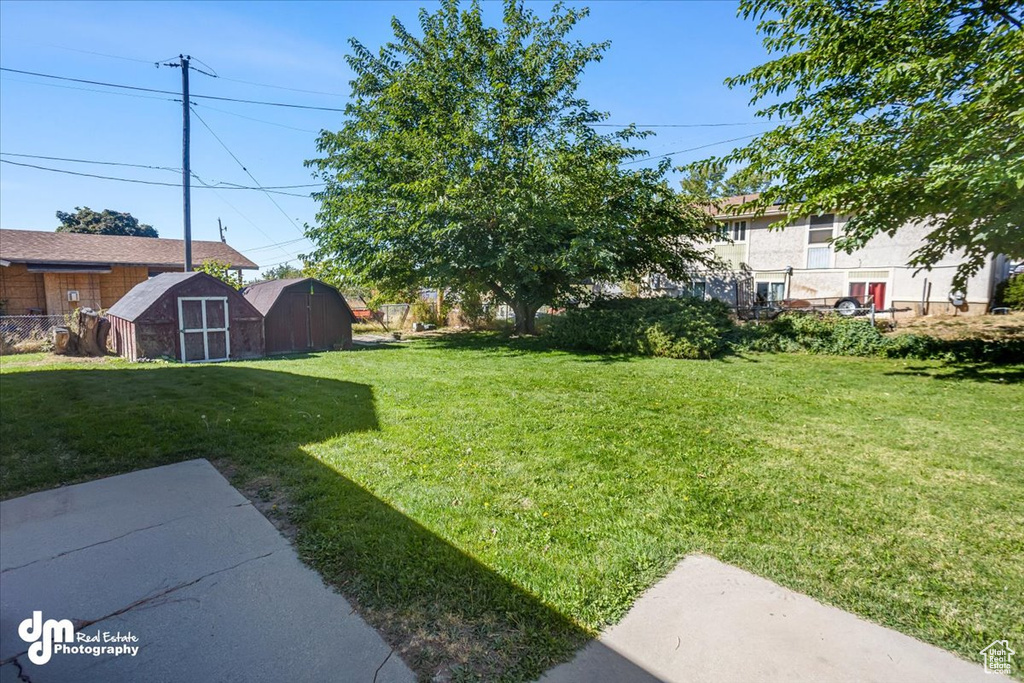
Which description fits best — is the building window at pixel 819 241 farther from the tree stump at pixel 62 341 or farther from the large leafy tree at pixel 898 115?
the tree stump at pixel 62 341

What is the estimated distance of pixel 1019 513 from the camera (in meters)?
3.18

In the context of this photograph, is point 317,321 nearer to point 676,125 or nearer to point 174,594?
point 174,594

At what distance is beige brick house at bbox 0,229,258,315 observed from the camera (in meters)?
17.0

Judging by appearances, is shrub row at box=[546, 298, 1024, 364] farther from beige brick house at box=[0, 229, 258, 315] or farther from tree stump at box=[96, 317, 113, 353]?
beige brick house at box=[0, 229, 258, 315]

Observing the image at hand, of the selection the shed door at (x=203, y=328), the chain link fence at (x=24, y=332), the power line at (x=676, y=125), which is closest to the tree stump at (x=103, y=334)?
the chain link fence at (x=24, y=332)

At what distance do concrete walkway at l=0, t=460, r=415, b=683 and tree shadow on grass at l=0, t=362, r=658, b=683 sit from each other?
0.18 m

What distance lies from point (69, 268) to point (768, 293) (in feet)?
98.1

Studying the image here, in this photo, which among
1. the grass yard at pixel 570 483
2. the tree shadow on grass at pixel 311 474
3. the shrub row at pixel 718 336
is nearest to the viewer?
the tree shadow on grass at pixel 311 474

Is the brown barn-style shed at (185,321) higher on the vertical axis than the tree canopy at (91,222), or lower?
lower

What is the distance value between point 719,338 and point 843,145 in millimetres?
4673

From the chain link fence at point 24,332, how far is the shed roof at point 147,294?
179cm

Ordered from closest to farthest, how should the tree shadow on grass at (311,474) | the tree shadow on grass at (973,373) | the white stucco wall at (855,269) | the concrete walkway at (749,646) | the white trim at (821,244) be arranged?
the concrete walkway at (749,646) < the tree shadow on grass at (311,474) < the tree shadow on grass at (973,373) < the white stucco wall at (855,269) < the white trim at (821,244)

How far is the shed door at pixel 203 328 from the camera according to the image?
440 inches
